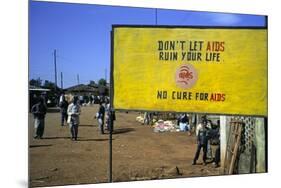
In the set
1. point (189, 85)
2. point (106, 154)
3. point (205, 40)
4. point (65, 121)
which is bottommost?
point (106, 154)

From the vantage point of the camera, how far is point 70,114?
4148 mm

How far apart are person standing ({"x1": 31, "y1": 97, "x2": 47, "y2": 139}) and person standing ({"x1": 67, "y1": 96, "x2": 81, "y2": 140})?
25cm

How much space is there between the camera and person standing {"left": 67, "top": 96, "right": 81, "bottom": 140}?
413 cm

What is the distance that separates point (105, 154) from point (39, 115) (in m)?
0.79

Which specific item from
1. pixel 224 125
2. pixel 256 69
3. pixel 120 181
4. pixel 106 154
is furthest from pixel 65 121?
pixel 256 69

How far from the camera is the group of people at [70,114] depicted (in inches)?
157

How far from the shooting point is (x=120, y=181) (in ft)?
14.2

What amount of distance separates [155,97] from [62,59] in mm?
1099

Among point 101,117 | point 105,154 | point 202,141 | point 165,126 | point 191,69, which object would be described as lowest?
point 105,154

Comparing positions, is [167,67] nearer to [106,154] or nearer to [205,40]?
[205,40]

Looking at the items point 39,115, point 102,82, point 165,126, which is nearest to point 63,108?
point 39,115

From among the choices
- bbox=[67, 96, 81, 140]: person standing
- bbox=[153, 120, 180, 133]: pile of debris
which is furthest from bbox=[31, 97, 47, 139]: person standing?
bbox=[153, 120, 180, 133]: pile of debris

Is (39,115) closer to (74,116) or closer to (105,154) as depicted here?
(74,116)
